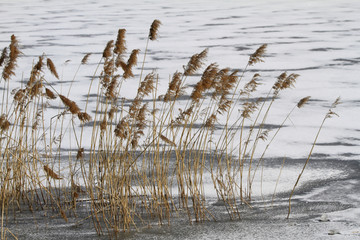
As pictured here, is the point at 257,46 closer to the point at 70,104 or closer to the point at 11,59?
the point at 11,59

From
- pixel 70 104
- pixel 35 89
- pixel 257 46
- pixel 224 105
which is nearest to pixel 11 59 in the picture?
pixel 35 89

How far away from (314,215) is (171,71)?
4891 millimetres

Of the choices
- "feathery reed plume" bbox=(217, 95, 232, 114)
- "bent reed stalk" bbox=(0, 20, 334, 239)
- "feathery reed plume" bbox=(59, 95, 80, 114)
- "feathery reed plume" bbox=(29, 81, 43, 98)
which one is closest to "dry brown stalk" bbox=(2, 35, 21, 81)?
"bent reed stalk" bbox=(0, 20, 334, 239)

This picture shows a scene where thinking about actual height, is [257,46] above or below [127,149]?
above

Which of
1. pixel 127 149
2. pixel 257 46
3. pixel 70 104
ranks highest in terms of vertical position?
pixel 257 46

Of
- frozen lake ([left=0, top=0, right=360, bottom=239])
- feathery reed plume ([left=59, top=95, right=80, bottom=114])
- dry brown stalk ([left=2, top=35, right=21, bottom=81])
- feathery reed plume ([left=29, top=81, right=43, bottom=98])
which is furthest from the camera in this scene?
frozen lake ([left=0, top=0, right=360, bottom=239])

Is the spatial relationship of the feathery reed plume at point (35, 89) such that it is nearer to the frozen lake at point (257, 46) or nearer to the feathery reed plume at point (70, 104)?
the feathery reed plume at point (70, 104)

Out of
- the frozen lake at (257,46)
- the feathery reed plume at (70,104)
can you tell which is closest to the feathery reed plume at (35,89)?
the feathery reed plume at (70,104)

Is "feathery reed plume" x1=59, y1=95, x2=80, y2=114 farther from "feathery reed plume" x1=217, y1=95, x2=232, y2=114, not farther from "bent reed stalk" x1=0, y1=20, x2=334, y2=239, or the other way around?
"feathery reed plume" x1=217, y1=95, x2=232, y2=114

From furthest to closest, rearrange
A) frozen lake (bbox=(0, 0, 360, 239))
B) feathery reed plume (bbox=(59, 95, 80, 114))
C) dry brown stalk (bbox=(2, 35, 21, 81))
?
frozen lake (bbox=(0, 0, 360, 239)) → dry brown stalk (bbox=(2, 35, 21, 81)) → feathery reed plume (bbox=(59, 95, 80, 114))

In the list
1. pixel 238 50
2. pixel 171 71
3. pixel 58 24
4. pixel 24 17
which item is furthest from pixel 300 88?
pixel 24 17

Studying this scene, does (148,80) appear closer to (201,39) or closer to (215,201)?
(215,201)

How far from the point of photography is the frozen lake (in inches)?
179

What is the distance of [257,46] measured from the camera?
1005cm
